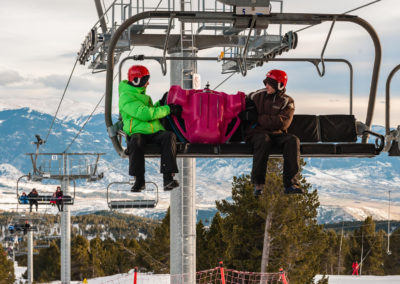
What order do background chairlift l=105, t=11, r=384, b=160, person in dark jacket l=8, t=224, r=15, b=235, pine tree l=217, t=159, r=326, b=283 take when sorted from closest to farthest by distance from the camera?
background chairlift l=105, t=11, r=384, b=160 → pine tree l=217, t=159, r=326, b=283 → person in dark jacket l=8, t=224, r=15, b=235

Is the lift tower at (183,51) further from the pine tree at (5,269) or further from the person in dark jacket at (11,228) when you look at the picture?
the pine tree at (5,269)

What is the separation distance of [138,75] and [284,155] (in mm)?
1607

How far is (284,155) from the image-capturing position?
6988 millimetres

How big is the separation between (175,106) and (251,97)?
2.56 feet

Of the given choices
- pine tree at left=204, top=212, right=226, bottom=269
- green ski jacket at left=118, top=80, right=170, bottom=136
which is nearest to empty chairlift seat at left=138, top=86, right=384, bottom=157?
green ski jacket at left=118, top=80, right=170, bottom=136

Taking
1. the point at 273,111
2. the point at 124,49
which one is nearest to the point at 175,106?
the point at 273,111

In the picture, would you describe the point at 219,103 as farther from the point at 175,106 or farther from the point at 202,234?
the point at 202,234

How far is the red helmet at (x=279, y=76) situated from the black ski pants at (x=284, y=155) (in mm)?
484

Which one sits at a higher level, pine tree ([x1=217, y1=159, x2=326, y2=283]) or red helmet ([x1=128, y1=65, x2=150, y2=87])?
red helmet ([x1=128, y1=65, x2=150, y2=87])

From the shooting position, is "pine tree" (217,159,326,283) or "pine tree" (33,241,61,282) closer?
"pine tree" (217,159,326,283)

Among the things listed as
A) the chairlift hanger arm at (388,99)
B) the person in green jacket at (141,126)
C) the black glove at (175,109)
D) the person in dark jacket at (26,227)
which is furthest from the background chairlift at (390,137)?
the person in dark jacket at (26,227)

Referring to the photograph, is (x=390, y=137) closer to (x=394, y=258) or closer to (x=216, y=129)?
(x=216, y=129)

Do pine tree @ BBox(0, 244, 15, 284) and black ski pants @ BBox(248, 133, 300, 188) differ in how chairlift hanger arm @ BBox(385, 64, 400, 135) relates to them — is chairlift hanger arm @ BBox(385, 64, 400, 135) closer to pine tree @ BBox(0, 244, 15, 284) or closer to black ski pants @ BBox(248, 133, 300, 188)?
black ski pants @ BBox(248, 133, 300, 188)

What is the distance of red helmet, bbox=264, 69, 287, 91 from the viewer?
7027 millimetres
